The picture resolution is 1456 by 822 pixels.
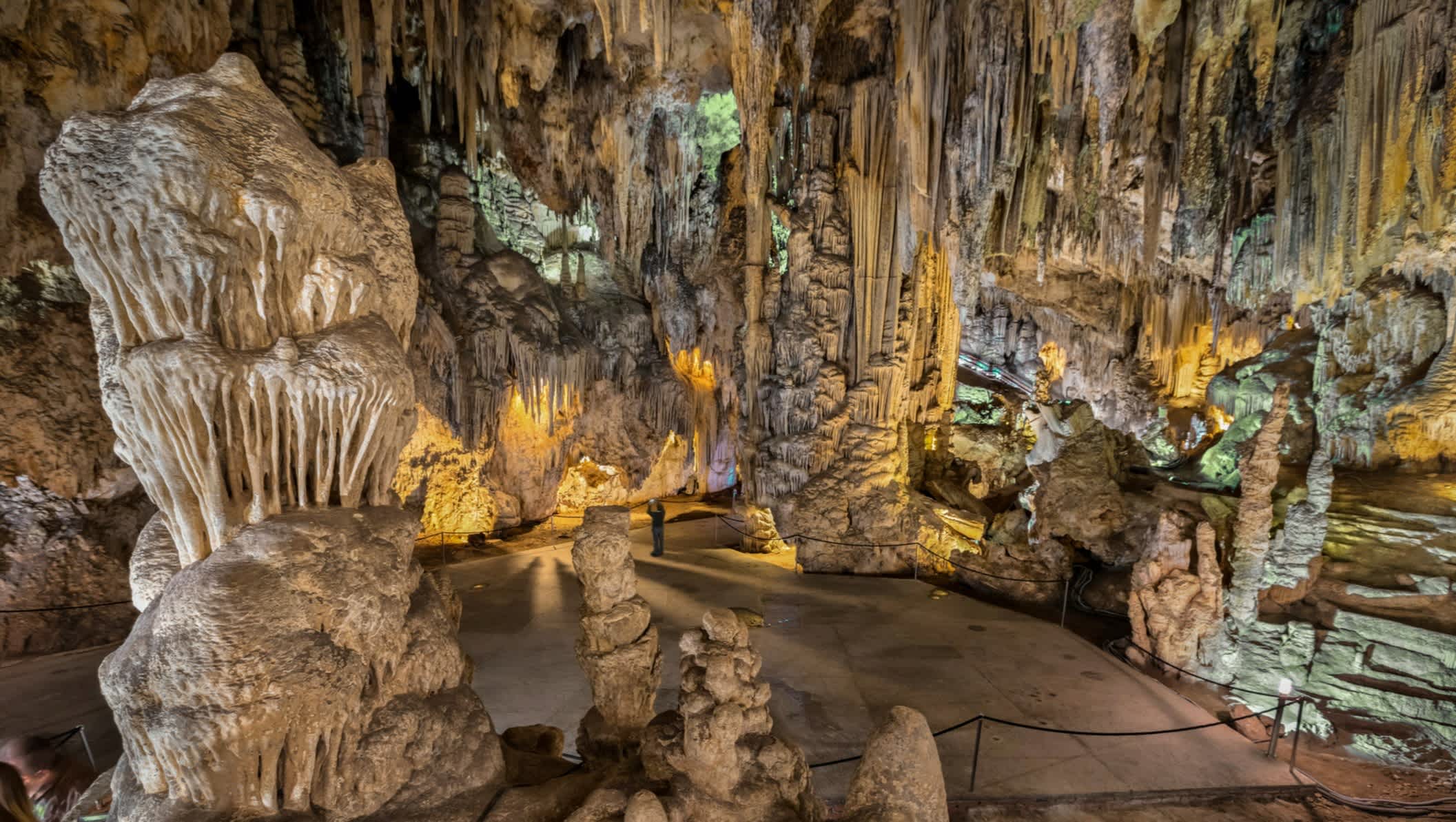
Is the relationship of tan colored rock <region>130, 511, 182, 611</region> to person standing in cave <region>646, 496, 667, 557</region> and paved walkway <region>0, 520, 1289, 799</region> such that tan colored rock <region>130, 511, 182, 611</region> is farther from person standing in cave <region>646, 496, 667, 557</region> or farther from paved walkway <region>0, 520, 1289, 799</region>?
person standing in cave <region>646, 496, 667, 557</region>

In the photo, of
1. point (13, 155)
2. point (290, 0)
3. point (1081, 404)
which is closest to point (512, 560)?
point (13, 155)

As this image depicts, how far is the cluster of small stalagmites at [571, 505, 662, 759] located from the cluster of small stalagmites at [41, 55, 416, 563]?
3.74 feet

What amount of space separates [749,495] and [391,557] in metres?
7.56

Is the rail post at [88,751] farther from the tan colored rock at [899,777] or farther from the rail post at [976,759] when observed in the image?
the rail post at [976,759]

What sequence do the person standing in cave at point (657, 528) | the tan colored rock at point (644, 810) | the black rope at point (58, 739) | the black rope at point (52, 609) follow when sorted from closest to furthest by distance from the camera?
1. the tan colored rock at point (644, 810)
2. the black rope at point (58, 739)
3. the black rope at point (52, 609)
4. the person standing in cave at point (657, 528)

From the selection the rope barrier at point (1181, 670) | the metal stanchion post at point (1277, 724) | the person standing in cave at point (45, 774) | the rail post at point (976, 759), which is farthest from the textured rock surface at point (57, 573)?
the rope barrier at point (1181, 670)

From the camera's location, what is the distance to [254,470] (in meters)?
2.54

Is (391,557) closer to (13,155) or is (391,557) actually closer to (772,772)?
(772,772)

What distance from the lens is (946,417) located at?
11.3 meters

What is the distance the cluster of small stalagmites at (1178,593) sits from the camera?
20.3 ft

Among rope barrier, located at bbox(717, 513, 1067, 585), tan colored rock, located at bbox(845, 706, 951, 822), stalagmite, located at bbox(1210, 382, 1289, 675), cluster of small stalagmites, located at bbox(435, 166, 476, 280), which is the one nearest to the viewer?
tan colored rock, located at bbox(845, 706, 951, 822)

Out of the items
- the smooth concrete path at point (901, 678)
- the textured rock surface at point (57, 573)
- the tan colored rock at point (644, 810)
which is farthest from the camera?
the textured rock surface at point (57, 573)

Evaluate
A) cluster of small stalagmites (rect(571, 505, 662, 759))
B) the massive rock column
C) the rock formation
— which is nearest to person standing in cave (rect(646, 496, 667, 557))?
the rock formation

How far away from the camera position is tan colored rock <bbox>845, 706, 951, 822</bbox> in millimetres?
2842
